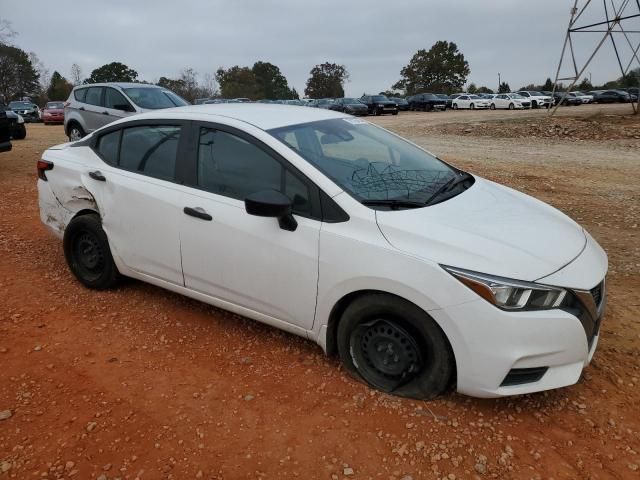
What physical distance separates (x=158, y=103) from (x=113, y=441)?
9568 millimetres

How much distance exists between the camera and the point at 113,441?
2572 mm

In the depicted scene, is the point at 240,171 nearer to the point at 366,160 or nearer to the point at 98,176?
the point at 366,160

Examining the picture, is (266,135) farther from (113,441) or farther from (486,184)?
(113,441)

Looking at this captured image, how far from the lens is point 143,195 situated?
3.61 m

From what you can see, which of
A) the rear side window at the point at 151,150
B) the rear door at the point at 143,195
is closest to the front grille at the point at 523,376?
the rear door at the point at 143,195

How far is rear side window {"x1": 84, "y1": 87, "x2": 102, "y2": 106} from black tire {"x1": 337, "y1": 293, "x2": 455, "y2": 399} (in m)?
10.5

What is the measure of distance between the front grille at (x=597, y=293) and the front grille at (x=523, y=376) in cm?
48

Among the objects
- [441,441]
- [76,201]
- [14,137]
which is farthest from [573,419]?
[14,137]

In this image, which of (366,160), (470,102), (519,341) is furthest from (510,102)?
(519,341)

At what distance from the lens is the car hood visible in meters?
2.56

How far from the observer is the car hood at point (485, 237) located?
2561 millimetres

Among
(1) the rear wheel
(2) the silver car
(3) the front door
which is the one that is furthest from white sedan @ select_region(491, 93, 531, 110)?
(3) the front door

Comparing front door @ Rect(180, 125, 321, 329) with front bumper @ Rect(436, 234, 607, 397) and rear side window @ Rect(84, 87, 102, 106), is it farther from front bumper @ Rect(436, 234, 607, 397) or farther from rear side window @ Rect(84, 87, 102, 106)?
rear side window @ Rect(84, 87, 102, 106)

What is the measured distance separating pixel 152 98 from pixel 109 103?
106 centimetres
